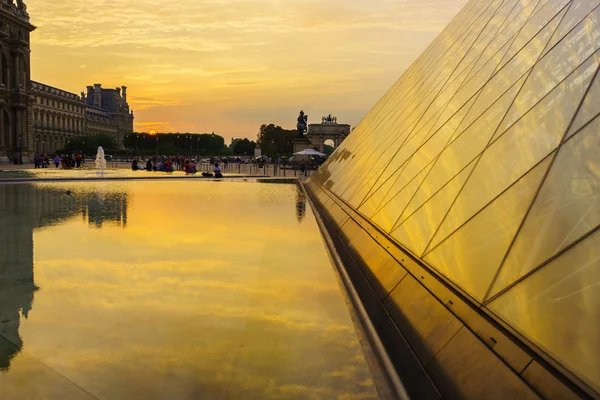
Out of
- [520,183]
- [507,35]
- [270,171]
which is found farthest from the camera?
[270,171]

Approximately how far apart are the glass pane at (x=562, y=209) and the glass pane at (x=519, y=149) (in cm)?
40

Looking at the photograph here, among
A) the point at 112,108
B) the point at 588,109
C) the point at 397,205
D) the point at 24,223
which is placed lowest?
the point at 24,223

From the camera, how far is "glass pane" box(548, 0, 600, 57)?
6.23 meters

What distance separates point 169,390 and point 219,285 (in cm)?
319

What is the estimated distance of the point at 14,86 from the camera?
64812 millimetres

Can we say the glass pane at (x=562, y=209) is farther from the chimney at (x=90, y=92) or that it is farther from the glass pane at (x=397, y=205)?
the chimney at (x=90, y=92)

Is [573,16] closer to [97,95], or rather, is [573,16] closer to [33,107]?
[33,107]

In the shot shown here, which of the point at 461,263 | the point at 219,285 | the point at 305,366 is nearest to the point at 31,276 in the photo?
the point at 219,285

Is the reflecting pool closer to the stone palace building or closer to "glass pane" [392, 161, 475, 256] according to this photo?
"glass pane" [392, 161, 475, 256]

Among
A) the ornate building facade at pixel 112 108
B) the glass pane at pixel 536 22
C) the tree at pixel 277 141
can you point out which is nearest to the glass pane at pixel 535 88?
the glass pane at pixel 536 22

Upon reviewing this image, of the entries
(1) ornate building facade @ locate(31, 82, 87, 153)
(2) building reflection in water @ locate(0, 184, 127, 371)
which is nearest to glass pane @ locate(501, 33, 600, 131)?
(2) building reflection in water @ locate(0, 184, 127, 371)

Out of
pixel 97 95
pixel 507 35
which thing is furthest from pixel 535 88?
pixel 97 95

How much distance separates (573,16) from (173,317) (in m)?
6.24

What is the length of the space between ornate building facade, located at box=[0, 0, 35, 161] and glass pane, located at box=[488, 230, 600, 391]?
67056mm
